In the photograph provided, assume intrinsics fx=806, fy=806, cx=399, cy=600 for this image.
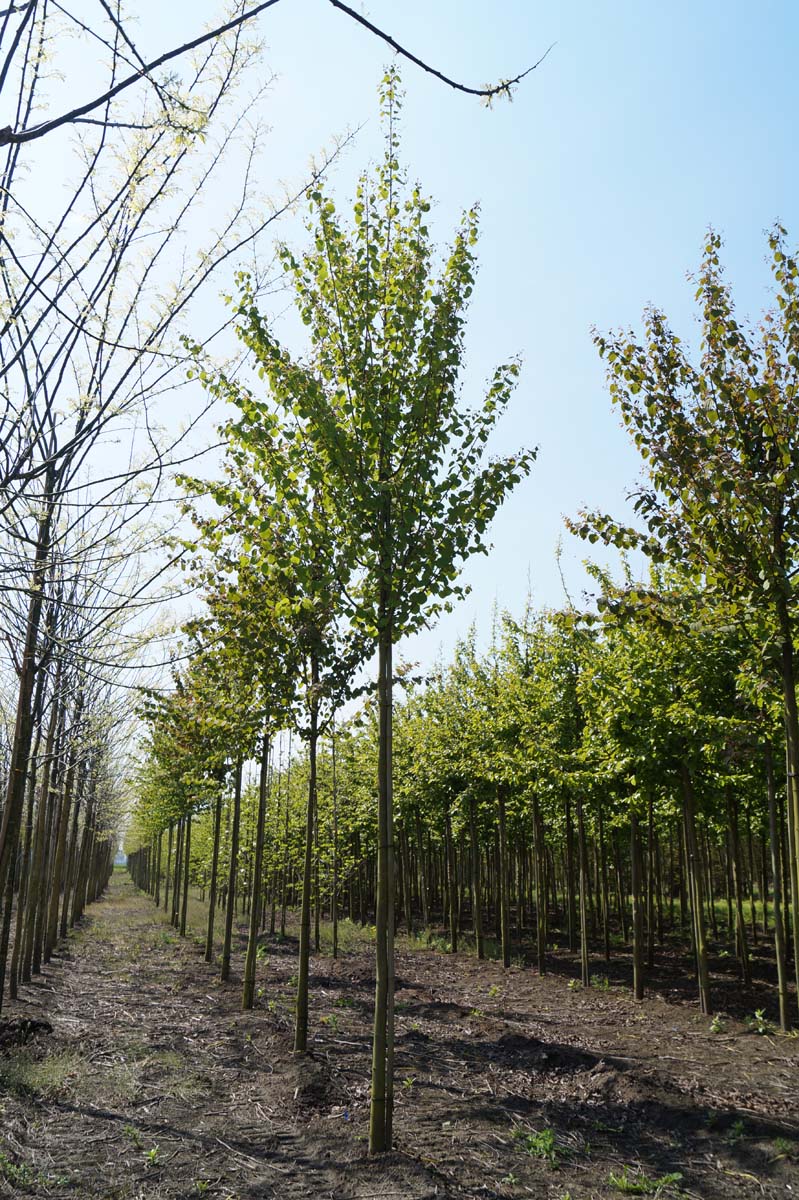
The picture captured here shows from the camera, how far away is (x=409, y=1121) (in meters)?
6.20

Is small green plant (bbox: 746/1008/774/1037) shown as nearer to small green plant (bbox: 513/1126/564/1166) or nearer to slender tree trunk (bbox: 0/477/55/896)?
small green plant (bbox: 513/1126/564/1166)

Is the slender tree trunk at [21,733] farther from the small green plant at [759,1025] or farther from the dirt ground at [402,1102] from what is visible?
the small green plant at [759,1025]

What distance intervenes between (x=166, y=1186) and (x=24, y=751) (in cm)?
448

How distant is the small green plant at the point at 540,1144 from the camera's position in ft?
18.1

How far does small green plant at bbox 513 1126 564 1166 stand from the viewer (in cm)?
551

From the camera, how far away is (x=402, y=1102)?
22.0 feet

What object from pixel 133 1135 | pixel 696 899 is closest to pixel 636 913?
pixel 696 899

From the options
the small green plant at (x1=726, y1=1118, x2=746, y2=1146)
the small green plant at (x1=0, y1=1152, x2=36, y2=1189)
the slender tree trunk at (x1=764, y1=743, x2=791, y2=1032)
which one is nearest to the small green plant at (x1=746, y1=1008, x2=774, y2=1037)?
the slender tree trunk at (x1=764, y1=743, x2=791, y2=1032)

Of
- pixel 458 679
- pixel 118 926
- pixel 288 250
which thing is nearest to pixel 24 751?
pixel 288 250

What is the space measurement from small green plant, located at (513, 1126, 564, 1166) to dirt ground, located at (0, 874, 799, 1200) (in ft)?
0.05

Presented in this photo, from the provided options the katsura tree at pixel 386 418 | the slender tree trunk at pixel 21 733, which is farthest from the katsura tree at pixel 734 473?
the slender tree trunk at pixel 21 733

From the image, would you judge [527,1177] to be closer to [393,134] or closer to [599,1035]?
[599,1035]

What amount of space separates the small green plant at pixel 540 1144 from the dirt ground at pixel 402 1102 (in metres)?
0.02

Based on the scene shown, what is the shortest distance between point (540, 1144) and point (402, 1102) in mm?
1579
